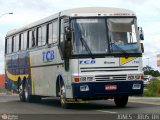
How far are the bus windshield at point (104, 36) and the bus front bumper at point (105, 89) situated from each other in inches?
44.9

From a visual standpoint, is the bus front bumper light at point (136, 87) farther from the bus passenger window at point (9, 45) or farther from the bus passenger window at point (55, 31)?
the bus passenger window at point (9, 45)

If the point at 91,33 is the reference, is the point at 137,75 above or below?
below

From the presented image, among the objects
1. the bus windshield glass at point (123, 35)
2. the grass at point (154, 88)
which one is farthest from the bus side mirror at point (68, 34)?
the grass at point (154, 88)

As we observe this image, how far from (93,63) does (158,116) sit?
4675 mm

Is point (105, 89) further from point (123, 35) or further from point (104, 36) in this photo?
point (123, 35)

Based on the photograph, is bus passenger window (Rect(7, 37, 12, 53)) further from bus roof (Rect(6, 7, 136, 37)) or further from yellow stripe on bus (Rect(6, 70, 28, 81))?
bus roof (Rect(6, 7, 136, 37))

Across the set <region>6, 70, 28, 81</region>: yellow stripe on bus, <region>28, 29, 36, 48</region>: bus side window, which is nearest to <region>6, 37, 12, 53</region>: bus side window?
<region>6, 70, 28, 81</region>: yellow stripe on bus

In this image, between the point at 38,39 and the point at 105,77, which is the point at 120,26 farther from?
the point at 38,39

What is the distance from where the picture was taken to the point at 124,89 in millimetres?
20891

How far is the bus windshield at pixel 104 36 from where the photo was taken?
20.7 m

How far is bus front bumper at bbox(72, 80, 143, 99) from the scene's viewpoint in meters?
20.6

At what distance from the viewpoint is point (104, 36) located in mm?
20875

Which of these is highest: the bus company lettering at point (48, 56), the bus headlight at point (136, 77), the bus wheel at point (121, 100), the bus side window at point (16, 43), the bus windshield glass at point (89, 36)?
the bus side window at point (16, 43)

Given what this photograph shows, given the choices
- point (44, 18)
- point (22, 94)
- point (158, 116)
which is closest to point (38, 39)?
point (44, 18)
